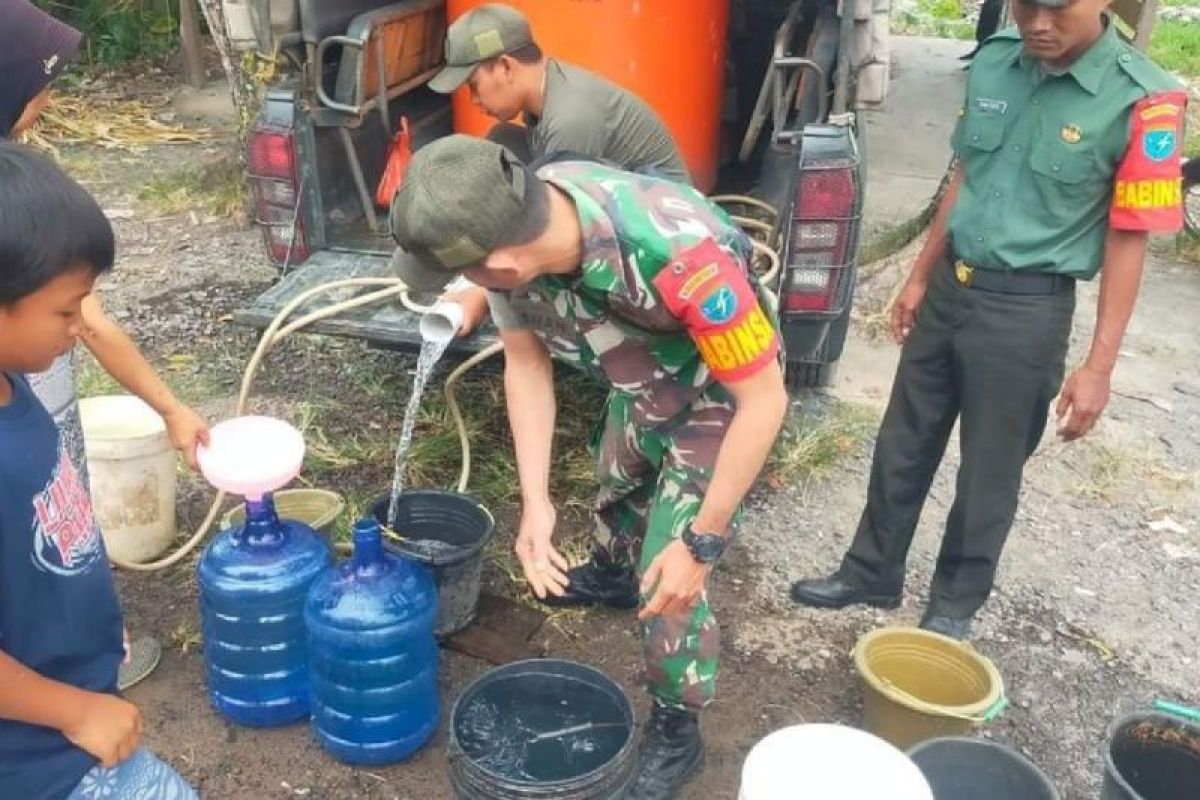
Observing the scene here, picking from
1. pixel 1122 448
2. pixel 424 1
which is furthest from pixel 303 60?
pixel 1122 448

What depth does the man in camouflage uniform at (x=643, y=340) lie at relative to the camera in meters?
1.94

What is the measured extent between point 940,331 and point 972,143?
50 cm

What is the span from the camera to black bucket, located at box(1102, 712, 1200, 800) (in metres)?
2.45

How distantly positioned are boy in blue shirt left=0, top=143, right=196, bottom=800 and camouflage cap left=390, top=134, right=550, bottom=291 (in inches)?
19.6

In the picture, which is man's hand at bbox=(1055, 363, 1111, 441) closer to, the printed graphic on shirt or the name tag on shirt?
the name tag on shirt

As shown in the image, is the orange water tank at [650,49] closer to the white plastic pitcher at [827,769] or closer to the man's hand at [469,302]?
the man's hand at [469,302]

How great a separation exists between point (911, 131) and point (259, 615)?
698 centimetres

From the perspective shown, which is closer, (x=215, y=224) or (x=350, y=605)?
(x=350, y=605)

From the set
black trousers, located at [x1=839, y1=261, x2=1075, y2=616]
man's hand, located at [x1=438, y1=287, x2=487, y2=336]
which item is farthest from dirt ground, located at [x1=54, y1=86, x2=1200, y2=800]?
man's hand, located at [x1=438, y1=287, x2=487, y2=336]

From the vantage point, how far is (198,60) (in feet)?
29.4

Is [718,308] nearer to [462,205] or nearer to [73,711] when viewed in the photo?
[462,205]

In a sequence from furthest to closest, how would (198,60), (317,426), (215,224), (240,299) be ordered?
(198,60) < (215,224) < (240,299) < (317,426)

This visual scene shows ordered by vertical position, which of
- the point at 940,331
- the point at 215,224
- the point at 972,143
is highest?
the point at 972,143

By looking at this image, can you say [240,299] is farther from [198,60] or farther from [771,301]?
[198,60]
